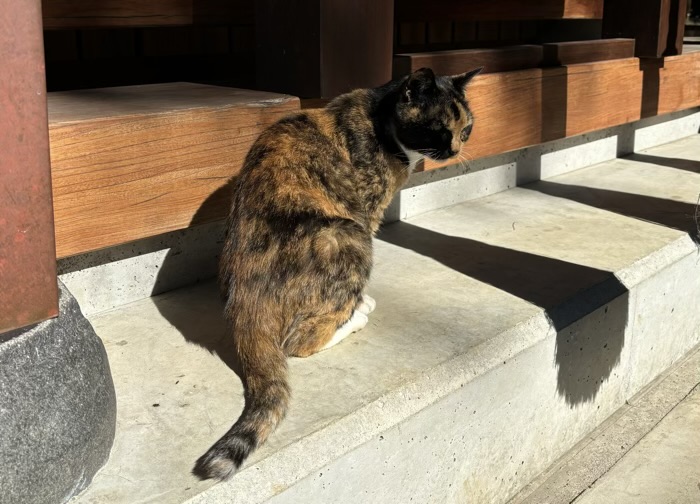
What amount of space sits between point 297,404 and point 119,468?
1.80 ft

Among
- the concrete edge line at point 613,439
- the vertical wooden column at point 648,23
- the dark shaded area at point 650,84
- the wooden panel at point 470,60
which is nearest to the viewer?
the concrete edge line at point 613,439

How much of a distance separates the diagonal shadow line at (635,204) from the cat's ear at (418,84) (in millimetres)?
1797

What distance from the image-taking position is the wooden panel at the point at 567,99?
4.34 metres

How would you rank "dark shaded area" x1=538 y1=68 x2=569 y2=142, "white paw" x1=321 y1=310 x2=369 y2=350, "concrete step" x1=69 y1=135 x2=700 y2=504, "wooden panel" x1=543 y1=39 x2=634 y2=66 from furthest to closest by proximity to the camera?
1. "wooden panel" x1=543 y1=39 x2=634 y2=66
2. "dark shaded area" x1=538 y1=68 x2=569 y2=142
3. "white paw" x1=321 y1=310 x2=369 y2=350
4. "concrete step" x1=69 y1=135 x2=700 y2=504

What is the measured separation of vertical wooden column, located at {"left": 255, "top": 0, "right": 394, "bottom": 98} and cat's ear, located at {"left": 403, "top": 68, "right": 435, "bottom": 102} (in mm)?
358

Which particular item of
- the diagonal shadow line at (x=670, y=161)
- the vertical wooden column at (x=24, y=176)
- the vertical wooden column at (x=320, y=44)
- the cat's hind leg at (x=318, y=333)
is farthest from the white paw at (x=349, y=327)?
the diagonal shadow line at (x=670, y=161)

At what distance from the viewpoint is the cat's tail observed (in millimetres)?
2131

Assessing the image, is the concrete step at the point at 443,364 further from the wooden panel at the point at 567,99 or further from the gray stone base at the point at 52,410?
the wooden panel at the point at 567,99

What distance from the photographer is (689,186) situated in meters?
5.21

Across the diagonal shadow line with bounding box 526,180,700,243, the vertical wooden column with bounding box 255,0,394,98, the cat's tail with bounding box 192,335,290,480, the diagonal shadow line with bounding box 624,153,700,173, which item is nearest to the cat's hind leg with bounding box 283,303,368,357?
the cat's tail with bounding box 192,335,290,480

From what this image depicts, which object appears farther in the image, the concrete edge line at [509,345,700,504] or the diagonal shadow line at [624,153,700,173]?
the diagonal shadow line at [624,153,700,173]

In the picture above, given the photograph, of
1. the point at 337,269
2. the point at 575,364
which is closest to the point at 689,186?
the point at 575,364

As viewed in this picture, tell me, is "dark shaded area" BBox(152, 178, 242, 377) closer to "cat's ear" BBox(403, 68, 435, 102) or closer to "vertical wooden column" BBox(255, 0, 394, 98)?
"vertical wooden column" BBox(255, 0, 394, 98)

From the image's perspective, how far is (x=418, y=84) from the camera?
313 cm
